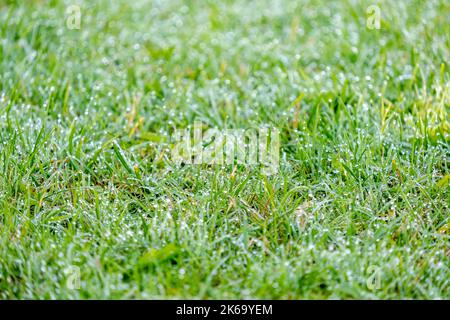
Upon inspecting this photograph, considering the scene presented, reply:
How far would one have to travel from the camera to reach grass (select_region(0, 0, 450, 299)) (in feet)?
7.30

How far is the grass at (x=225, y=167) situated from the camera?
7.30 feet

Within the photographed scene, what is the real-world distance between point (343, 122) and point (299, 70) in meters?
0.57

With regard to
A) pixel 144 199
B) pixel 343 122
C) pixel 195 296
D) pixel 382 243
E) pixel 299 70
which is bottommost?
pixel 195 296

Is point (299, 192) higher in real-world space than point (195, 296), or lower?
higher

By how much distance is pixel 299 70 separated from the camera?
3455mm

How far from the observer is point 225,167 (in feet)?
9.02

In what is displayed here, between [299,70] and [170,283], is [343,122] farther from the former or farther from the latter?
[170,283]

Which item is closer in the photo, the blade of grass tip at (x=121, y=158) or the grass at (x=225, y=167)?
the grass at (x=225, y=167)

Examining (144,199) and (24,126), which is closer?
(144,199)

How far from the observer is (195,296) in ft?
7.11

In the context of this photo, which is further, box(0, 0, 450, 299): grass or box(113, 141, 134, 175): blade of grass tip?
box(113, 141, 134, 175): blade of grass tip

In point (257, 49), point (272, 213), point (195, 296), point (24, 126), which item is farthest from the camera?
point (257, 49)

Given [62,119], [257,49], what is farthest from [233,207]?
[257,49]

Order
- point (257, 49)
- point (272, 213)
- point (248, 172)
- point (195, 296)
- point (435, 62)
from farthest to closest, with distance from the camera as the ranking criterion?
point (257, 49)
point (435, 62)
point (248, 172)
point (272, 213)
point (195, 296)
